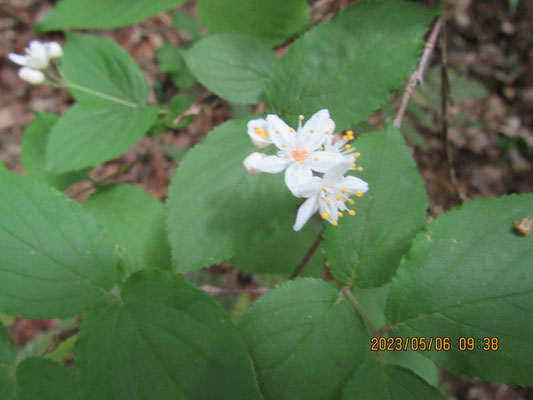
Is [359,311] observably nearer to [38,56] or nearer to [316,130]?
[316,130]

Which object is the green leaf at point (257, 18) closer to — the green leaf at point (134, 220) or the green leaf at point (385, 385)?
the green leaf at point (134, 220)

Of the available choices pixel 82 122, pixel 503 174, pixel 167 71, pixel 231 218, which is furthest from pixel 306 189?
pixel 503 174

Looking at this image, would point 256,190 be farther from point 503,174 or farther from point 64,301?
point 503,174

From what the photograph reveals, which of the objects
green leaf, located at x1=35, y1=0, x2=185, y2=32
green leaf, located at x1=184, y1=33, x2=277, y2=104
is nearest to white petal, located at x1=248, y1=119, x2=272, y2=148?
green leaf, located at x1=184, y1=33, x2=277, y2=104

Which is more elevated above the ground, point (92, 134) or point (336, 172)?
point (92, 134)

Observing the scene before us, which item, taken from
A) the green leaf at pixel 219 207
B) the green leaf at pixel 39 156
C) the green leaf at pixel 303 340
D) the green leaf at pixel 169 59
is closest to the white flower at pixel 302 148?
the green leaf at pixel 219 207

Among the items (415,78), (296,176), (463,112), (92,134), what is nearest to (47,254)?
(92,134)
